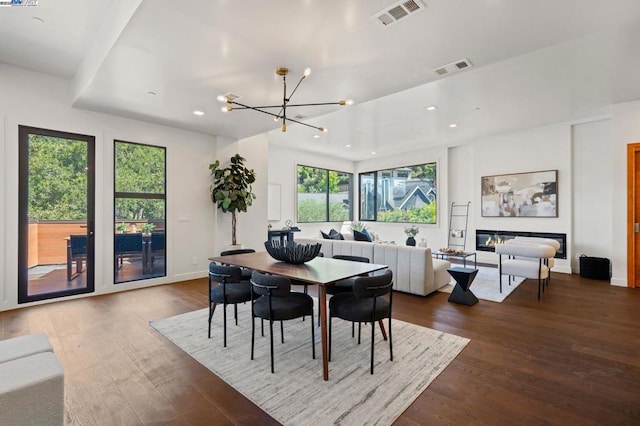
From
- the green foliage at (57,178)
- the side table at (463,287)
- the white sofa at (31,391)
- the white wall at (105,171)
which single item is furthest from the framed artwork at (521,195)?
the green foliage at (57,178)

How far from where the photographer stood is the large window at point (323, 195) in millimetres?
9070

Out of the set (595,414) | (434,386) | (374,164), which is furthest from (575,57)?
(374,164)

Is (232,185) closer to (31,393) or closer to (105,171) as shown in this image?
(105,171)

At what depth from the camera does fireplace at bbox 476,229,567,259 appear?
20.8ft

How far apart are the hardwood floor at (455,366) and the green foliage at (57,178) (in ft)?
4.37

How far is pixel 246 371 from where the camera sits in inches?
99.0

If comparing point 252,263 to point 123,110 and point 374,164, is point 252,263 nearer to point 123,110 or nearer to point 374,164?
point 123,110

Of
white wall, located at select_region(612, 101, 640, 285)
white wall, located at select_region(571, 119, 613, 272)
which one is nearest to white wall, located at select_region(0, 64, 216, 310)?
white wall, located at select_region(612, 101, 640, 285)

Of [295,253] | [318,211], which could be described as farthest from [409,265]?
[318,211]

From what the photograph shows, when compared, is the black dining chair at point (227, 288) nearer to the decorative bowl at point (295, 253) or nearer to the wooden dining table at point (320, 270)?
the wooden dining table at point (320, 270)

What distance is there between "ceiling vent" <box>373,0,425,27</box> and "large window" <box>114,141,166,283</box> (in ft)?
15.0

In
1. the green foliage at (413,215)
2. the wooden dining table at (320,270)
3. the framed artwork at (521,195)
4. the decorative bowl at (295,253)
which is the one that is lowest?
the wooden dining table at (320,270)

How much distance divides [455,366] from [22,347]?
3.02 m

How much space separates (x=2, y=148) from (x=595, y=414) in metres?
6.58
